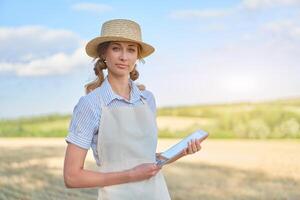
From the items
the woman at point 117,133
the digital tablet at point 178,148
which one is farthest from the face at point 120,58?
the digital tablet at point 178,148

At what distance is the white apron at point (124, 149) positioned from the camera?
1466 millimetres

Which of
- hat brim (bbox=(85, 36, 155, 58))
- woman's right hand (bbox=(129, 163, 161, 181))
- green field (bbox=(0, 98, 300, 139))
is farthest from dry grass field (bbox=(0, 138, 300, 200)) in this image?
woman's right hand (bbox=(129, 163, 161, 181))

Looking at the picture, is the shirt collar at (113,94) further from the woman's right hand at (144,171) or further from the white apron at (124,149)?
the woman's right hand at (144,171)

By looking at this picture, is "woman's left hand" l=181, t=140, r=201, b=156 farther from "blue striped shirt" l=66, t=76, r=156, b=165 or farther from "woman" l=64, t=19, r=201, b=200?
"blue striped shirt" l=66, t=76, r=156, b=165

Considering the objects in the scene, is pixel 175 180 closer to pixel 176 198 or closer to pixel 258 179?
pixel 176 198

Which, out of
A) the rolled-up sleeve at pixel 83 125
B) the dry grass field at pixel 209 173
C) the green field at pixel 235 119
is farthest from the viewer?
the green field at pixel 235 119

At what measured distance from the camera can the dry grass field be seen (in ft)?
14.4

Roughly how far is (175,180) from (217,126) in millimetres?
657

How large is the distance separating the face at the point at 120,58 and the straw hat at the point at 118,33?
20 millimetres

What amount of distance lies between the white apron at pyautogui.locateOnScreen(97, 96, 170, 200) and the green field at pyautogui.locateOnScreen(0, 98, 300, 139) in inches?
131

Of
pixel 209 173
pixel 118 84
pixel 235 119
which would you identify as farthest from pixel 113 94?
pixel 235 119

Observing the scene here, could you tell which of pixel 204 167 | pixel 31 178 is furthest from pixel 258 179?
pixel 31 178

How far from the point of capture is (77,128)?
1445 millimetres

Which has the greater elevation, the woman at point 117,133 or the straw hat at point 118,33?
the straw hat at point 118,33
